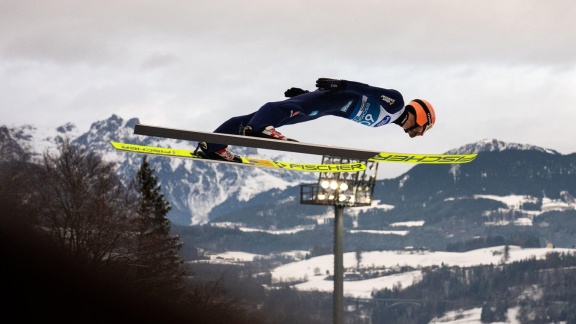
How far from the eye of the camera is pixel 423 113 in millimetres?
10938

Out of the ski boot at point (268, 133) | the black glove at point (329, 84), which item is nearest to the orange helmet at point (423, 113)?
the black glove at point (329, 84)

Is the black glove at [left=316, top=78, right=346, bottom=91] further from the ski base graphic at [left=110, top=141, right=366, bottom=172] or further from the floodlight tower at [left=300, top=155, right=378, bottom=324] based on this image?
the floodlight tower at [left=300, top=155, right=378, bottom=324]

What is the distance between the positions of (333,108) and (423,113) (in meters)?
1.24

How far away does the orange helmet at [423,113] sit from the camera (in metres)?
10.9

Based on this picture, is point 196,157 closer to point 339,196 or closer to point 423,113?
point 423,113

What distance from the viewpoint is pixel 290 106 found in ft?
32.1

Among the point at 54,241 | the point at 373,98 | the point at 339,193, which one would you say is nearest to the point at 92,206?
the point at 339,193

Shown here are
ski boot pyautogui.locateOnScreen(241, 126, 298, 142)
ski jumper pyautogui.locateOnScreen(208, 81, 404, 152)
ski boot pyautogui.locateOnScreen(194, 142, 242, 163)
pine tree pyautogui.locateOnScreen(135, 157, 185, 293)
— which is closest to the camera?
ski boot pyautogui.locateOnScreen(241, 126, 298, 142)

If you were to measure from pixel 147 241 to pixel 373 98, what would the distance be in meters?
37.9

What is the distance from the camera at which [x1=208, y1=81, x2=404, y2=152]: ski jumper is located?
9680 mm

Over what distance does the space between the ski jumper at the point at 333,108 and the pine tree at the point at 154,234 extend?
26659 mm

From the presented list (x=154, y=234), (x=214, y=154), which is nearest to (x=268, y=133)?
(x=214, y=154)

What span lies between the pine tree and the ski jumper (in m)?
26.7

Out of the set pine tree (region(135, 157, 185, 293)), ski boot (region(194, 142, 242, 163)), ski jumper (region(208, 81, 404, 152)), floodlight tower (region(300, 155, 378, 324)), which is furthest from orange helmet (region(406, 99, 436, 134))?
floodlight tower (region(300, 155, 378, 324))
